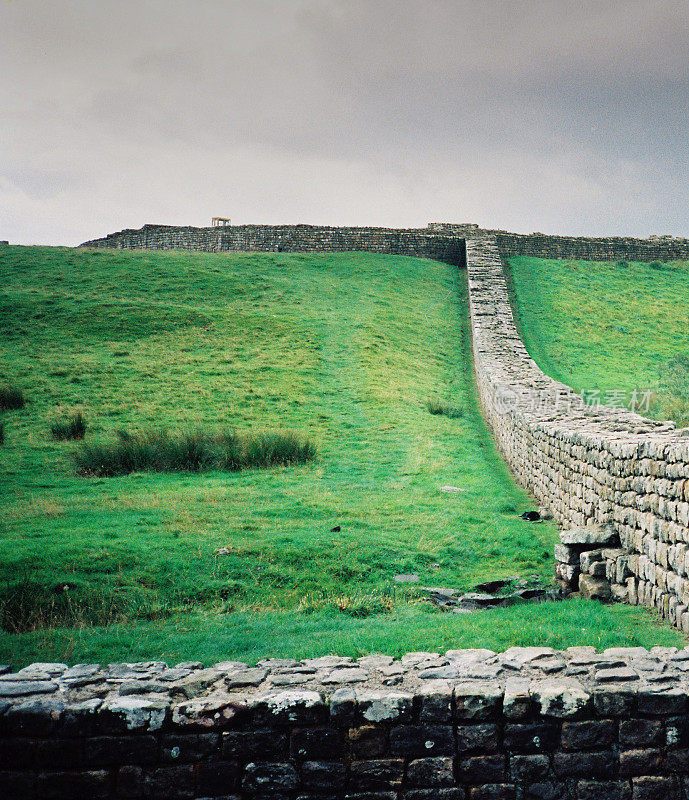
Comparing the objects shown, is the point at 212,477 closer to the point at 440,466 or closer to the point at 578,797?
the point at 440,466

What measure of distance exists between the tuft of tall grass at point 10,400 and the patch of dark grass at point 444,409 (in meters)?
10.1

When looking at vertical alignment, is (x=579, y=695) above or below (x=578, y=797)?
above

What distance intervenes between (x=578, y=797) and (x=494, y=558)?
4666 mm

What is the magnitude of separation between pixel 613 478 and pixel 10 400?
46.5ft

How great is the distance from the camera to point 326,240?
116ft

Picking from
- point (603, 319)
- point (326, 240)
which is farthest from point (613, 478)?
point (326, 240)

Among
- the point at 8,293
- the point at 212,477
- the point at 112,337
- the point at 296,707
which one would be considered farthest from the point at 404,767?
the point at 8,293

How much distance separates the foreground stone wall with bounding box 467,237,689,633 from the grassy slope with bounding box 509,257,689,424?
4.34 metres

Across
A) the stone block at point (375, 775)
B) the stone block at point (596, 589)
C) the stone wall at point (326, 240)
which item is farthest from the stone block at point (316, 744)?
the stone wall at point (326, 240)

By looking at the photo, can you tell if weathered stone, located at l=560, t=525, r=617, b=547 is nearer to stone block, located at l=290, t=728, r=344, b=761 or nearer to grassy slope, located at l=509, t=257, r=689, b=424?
stone block, located at l=290, t=728, r=344, b=761

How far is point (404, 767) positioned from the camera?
3645 millimetres

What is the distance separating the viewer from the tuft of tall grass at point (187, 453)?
40.0 ft

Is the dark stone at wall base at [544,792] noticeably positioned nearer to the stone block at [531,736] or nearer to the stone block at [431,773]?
the stone block at [531,736]

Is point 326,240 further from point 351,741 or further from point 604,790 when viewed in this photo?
point 604,790
